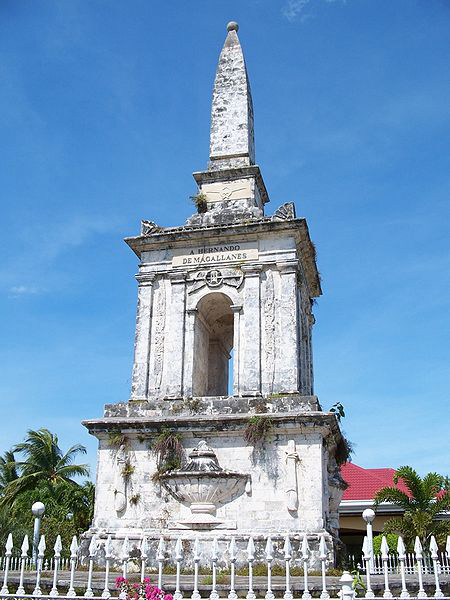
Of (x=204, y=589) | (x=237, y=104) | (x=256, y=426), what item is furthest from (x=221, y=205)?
(x=204, y=589)

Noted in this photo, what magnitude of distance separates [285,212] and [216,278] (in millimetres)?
2386

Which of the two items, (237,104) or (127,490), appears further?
(237,104)

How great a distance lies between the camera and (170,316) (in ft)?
55.0

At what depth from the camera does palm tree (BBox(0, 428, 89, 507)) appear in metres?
32.5

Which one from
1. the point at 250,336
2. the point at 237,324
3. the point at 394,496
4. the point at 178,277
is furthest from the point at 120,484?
the point at 394,496

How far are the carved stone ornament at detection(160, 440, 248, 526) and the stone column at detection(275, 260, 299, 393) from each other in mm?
2311

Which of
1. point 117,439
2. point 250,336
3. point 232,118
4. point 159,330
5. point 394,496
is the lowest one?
point 394,496

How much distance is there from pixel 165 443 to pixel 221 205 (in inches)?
273

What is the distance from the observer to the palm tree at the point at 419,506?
69.2ft

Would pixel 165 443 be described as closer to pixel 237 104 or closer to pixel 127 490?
pixel 127 490

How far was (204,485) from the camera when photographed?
1402cm

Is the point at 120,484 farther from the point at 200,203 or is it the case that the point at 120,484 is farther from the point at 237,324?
the point at 200,203

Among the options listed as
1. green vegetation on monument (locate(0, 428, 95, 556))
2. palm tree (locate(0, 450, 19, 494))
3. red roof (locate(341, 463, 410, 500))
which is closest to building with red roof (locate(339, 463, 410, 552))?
red roof (locate(341, 463, 410, 500))

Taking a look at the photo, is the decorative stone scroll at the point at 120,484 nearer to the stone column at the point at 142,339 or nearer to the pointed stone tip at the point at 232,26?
the stone column at the point at 142,339
